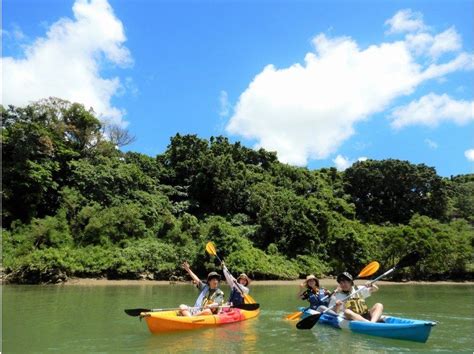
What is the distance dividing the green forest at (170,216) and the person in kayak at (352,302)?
14762 mm

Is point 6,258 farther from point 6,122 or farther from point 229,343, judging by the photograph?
point 229,343

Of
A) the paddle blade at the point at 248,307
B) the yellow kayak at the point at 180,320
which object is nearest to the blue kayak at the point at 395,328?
the yellow kayak at the point at 180,320

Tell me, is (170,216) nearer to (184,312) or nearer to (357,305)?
(184,312)

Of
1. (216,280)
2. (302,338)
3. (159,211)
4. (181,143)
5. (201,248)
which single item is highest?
(181,143)

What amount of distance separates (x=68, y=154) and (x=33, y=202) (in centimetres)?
404

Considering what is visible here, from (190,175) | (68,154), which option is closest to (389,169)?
(190,175)

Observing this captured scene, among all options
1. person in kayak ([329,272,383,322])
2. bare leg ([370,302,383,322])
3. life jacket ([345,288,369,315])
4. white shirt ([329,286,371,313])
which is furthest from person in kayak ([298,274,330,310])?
bare leg ([370,302,383,322])

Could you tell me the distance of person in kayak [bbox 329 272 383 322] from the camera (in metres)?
8.68

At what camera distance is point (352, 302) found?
8984 mm

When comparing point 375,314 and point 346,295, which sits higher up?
point 346,295

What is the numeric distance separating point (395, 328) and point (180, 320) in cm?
409

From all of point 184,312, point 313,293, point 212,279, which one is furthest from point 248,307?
point 184,312

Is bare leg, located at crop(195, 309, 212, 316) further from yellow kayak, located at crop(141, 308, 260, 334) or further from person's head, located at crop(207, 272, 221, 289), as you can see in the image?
person's head, located at crop(207, 272, 221, 289)

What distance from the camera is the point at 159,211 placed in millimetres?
28656
